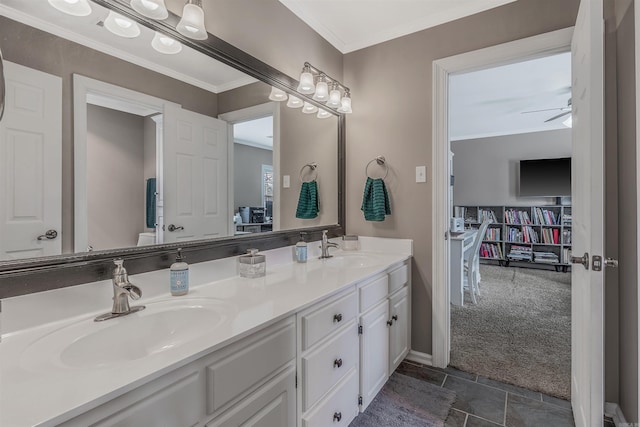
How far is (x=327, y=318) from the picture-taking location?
4.26 feet

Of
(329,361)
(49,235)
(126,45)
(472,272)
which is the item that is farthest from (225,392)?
(472,272)

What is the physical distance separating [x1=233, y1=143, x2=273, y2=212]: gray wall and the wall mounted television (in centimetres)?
522

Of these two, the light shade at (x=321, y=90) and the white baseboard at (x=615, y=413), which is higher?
the light shade at (x=321, y=90)

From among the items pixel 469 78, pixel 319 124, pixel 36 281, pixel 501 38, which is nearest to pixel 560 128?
pixel 469 78

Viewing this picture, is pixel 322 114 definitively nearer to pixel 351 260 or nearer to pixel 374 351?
pixel 351 260

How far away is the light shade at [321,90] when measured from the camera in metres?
2.10

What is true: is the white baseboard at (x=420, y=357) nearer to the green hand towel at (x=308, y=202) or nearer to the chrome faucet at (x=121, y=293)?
the green hand towel at (x=308, y=202)

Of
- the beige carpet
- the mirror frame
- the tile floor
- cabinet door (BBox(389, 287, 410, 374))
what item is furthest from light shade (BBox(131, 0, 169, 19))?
the beige carpet

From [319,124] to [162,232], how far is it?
1.36 meters

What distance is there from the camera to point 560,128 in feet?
17.6

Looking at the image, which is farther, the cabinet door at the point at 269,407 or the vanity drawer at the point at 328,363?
the vanity drawer at the point at 328,363

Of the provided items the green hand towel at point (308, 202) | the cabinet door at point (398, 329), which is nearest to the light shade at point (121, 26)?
the green hand towel at point (308, 202)

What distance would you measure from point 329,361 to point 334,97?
168cm

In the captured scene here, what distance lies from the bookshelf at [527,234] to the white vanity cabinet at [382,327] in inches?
169
